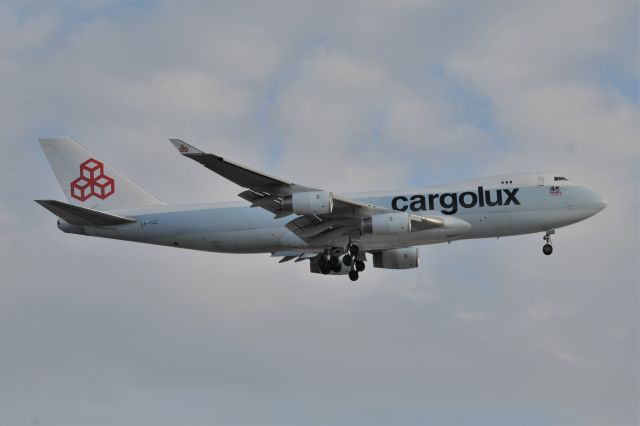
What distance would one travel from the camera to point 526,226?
2073 inches

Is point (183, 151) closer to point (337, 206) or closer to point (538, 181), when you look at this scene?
point (337, 206)

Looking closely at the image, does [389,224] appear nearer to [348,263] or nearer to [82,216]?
[348,263]

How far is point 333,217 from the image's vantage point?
171 ft

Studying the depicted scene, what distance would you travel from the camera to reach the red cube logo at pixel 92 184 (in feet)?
192

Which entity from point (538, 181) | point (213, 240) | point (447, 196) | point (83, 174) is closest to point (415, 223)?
point (447, 196)

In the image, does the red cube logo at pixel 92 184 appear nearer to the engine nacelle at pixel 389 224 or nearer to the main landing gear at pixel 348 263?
the main landing gear at pixel 348 263

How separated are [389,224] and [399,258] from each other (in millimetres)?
7794

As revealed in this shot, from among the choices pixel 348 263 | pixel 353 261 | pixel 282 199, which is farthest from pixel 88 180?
pixel 353 261

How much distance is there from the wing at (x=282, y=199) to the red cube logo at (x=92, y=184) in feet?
37.1

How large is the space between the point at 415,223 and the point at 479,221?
3461 millimetres

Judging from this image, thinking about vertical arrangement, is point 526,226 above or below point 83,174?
below

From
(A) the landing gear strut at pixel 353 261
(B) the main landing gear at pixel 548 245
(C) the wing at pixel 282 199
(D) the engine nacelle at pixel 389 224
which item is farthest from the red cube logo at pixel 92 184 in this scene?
(B) the main landing gear at pixel 548 245

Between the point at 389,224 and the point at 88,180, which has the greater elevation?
the point at 88,180

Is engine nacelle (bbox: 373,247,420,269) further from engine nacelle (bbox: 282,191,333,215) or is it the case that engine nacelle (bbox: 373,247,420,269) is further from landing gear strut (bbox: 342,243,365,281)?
engine nacelle (bbox: 282,191,333,215)
